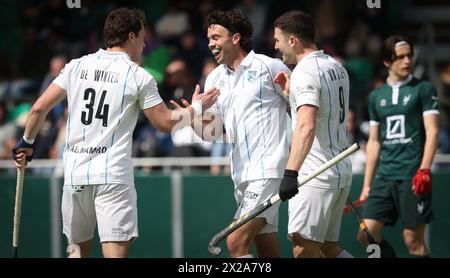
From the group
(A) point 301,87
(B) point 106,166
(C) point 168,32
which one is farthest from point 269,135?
(C) point 168,32

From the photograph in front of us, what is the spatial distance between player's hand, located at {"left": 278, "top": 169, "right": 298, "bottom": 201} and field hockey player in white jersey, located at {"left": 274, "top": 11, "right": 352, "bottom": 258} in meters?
0.31

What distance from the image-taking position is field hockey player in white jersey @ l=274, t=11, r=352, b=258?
846cm

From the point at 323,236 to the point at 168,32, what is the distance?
8715 mm

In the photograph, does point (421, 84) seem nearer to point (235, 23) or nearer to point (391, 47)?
point (391, 47)

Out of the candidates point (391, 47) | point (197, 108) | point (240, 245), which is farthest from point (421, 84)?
point (240, 245)

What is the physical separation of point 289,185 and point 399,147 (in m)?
2.87

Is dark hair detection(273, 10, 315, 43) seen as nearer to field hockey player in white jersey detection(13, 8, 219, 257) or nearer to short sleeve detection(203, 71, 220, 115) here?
short sleeve detection(203, 71, 220, 115)

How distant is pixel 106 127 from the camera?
8398 millimetres

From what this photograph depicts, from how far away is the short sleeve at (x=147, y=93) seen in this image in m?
8.42

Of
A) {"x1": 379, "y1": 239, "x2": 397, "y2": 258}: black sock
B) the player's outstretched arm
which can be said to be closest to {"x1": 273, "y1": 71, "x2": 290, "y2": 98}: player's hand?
the player's outstretched arm
